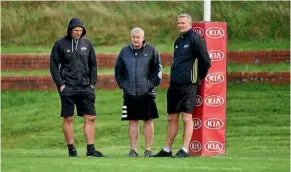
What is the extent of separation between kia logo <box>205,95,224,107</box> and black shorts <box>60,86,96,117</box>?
1660 mm

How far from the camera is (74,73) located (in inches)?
690

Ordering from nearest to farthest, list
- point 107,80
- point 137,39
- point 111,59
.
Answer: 1. point 137,39
2. point 107,80
3. point 111,59

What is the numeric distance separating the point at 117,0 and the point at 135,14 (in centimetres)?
79

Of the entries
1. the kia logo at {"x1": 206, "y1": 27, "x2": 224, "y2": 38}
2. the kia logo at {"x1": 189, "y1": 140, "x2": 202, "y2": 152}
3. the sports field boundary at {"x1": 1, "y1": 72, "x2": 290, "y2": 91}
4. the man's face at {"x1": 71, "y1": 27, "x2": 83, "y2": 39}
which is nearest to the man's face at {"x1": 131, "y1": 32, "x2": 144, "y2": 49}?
the man's face at {"x1": 71, "y1": 27, "x2": 83, "y2": 39}

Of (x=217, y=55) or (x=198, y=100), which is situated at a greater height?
(x=217, y=55)

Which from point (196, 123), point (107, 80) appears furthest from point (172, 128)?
point (107, 80)

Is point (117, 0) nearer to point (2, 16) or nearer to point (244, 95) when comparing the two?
point (2, 16)

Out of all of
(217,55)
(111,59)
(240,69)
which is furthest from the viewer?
(111,59)

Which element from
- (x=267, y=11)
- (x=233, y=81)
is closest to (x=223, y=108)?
(x=233, y=81)

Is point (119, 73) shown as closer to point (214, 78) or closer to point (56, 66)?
point (56, 66)

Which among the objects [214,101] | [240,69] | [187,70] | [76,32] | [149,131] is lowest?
[149,131]

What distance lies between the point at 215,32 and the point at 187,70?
835 mm

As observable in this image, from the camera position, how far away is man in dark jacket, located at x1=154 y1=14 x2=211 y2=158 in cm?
1700

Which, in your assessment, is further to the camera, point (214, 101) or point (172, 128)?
point (214, 101)
